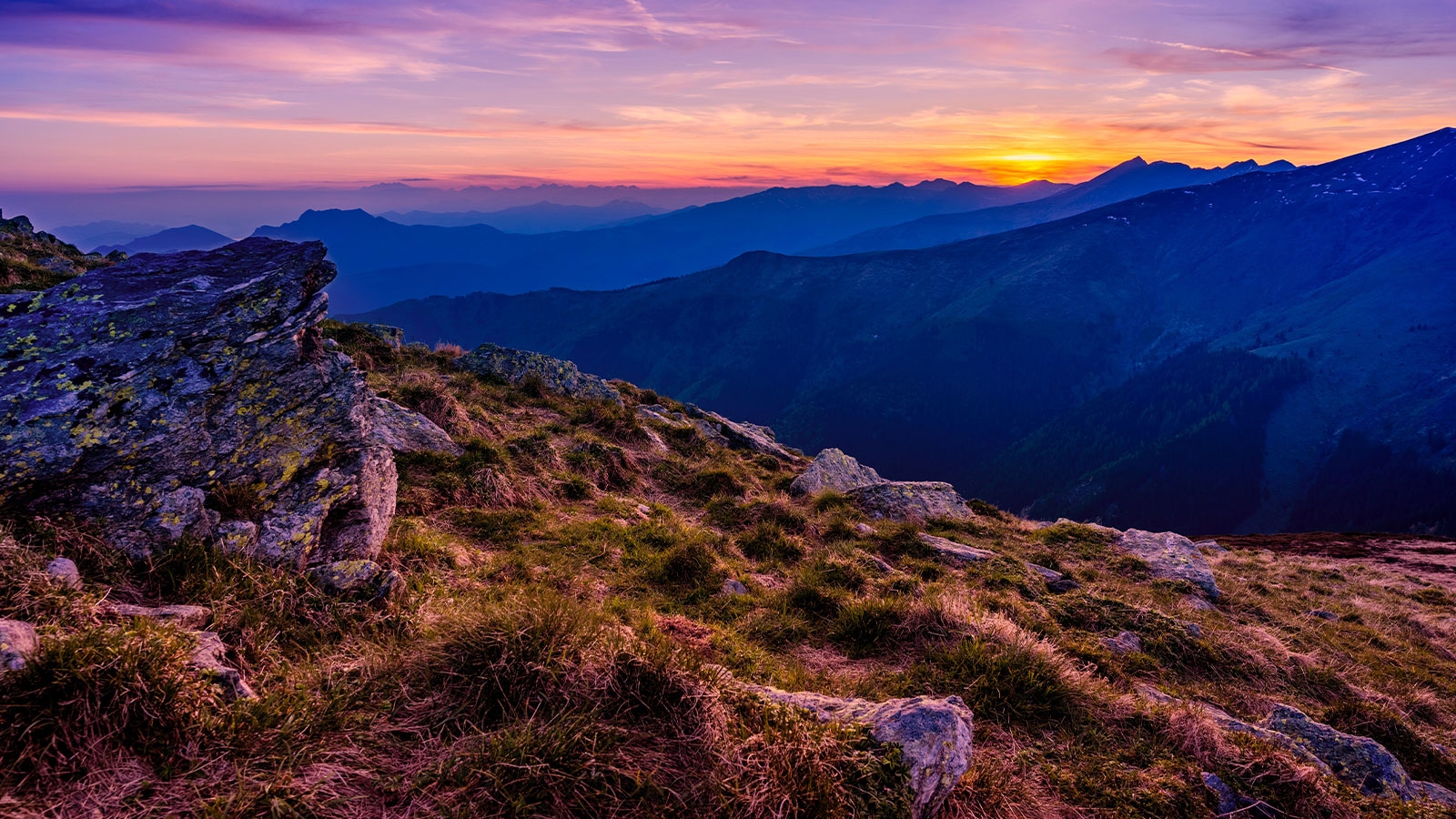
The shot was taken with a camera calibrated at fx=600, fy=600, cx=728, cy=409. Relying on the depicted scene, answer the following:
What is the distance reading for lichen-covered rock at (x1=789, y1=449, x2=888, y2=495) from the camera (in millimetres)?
19203

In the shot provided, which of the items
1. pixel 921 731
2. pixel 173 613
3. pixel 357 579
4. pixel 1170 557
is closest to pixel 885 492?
pixel 1170 557

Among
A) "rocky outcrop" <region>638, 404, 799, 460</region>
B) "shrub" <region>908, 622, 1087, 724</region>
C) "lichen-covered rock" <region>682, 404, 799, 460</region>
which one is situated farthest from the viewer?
"lichen-covered rock" <region>682, 404, 799, 460</region>

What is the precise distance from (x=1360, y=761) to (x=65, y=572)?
521 inches

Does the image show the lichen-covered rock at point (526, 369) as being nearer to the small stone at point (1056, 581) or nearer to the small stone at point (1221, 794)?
the small stone at point (1056, 581)

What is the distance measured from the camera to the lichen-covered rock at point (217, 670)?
13.7ft

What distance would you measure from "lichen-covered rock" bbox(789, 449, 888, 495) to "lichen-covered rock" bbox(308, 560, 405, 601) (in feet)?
44.6

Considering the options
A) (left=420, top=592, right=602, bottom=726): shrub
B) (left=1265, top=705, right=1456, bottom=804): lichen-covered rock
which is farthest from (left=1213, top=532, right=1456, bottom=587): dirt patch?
(left=420, top=592, right=602, bottom=726): shrub

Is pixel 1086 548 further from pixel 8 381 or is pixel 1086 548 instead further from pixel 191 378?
pixel 8 381

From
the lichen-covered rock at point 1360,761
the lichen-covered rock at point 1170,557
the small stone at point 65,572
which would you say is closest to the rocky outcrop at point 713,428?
the lichen-covered rock at point 1170,557

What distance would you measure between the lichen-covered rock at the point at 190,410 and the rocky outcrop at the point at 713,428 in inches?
534

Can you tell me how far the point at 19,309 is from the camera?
688cm

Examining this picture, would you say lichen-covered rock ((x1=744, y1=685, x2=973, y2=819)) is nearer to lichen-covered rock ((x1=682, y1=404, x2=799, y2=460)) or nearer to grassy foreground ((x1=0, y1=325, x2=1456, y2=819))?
grassy foreground ((x1=0, y1=325, x2=1456, y2=819))

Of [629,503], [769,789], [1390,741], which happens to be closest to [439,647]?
[769,789]

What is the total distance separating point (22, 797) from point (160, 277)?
23.8 feet
